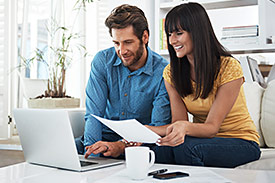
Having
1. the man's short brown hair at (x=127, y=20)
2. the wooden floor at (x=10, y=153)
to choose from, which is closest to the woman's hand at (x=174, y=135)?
the man's short brown hair at (x=127, y=20)

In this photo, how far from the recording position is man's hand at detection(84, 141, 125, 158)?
1419 millimetres

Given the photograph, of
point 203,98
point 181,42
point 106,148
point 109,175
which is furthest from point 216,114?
point 109,175

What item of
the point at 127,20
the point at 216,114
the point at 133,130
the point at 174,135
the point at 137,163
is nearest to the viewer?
the point at 137,163

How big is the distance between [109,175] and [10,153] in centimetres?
215

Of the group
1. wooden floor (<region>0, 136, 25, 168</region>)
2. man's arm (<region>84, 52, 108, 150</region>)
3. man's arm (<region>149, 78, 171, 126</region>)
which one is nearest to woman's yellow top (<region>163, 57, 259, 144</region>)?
man's arm (<region>149, 78, 171, 126</region>)

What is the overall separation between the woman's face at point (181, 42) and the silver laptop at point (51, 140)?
0.55m

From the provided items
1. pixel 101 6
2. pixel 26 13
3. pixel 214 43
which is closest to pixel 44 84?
pixel 26 13

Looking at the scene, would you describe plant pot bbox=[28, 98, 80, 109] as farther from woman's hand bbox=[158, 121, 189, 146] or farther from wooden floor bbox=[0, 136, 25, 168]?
woman's hand bbox=[158, 121, 189, 146]

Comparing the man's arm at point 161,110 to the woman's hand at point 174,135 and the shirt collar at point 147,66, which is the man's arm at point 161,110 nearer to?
the shirt collar at point 147,66

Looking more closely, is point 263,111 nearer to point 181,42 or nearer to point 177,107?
point 177,107

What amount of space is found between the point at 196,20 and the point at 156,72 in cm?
36

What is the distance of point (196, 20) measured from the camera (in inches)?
61.8

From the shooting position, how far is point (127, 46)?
1.77m

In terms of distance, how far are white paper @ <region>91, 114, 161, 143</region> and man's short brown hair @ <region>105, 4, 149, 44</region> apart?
0.66 m
